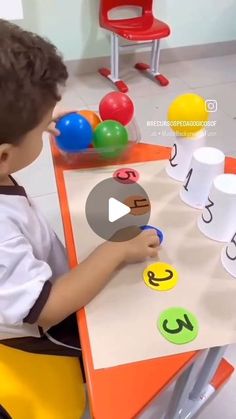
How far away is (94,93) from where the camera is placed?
226 centimetres

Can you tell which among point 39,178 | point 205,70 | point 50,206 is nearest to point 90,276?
point 50,206

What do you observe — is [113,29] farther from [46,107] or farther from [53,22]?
[46,107]

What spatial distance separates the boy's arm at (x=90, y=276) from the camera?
583mm

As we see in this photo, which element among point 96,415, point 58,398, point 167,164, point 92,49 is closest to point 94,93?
point 92,49

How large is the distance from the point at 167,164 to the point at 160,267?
261mm

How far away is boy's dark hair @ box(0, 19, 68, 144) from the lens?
20.6 inches

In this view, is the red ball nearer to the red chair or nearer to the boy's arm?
the boy's arm

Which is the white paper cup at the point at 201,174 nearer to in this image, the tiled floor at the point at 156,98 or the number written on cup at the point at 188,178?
the number written on cup at the point at 188,178

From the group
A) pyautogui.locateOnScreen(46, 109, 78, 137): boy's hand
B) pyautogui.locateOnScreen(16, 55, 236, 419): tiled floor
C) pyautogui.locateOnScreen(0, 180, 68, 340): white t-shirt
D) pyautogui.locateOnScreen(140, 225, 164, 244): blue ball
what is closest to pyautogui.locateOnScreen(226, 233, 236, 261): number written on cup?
pyautogui.locateOnScreen(140, 225, 164, 244): blue ball

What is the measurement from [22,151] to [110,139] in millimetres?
284

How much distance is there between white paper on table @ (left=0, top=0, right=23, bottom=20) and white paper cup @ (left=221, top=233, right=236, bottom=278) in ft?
5.41

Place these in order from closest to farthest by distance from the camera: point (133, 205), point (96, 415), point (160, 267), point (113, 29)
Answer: point (96, 415) < point (160, 267) < point (133, 205) < point (113, 29)
